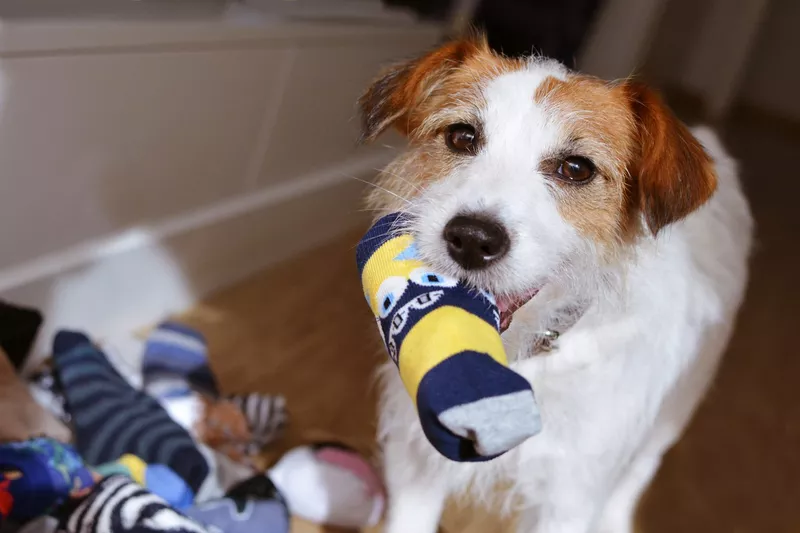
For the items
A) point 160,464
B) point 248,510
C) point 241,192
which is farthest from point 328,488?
point 241,192

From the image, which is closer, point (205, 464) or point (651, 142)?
point (651, 142)

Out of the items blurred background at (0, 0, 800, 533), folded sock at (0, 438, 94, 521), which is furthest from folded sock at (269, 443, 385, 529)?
folded sock at (0, 438, 94, 521)

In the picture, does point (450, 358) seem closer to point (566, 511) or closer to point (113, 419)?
point (566, 511)

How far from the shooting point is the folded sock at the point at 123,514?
107 centimetres

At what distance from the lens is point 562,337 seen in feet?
3.33

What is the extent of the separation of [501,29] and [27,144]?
1.93 meters

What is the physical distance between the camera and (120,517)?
1072 mm

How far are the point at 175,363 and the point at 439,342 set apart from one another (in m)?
1.07

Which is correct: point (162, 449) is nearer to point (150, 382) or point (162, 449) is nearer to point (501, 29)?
point (150, 382)

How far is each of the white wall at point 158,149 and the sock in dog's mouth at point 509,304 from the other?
3.08ft

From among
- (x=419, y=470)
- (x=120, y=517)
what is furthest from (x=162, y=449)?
(x=419, y=470)

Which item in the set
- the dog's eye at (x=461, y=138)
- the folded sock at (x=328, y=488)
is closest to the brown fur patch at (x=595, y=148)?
the dog's eye at (x=461, y=138)

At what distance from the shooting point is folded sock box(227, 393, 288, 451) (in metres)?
1.51

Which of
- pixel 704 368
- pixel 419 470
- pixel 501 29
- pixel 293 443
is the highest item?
pixel 501 29
